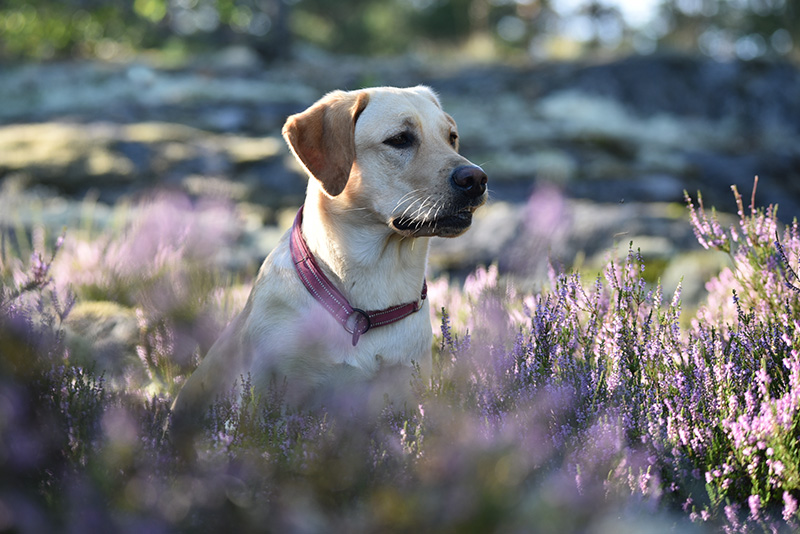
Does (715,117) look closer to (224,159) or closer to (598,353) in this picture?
(224,159)

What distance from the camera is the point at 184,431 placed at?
204cm

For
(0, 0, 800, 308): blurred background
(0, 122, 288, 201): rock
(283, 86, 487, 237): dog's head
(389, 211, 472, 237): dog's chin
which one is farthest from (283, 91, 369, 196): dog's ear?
(0, 122, 288, 201): rock

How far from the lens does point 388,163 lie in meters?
3.19

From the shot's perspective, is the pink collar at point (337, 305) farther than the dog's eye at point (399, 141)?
No

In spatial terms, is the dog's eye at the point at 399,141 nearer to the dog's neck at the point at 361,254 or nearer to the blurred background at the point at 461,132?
the dog's neck at the point at 361,254

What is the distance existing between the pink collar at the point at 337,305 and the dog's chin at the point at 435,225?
32 cm

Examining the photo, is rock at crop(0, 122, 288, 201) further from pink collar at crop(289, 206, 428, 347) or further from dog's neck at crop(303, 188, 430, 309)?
pink collar at crop(289, 206, 428, 347)

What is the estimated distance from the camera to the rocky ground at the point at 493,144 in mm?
7008

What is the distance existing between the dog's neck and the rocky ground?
9.91 feet

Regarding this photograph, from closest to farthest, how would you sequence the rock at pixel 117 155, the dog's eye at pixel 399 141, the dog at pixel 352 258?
the dog at pixel 352 258 < the dog's eye at pixel 399 141 < the rock at pixel 117 155

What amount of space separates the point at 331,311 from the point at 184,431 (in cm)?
97

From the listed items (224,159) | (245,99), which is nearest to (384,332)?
(224,159)

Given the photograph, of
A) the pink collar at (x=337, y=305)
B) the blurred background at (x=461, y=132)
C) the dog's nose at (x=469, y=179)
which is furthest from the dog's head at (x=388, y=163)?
the blurred background at (x=461, y=132)

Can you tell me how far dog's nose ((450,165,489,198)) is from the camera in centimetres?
298
